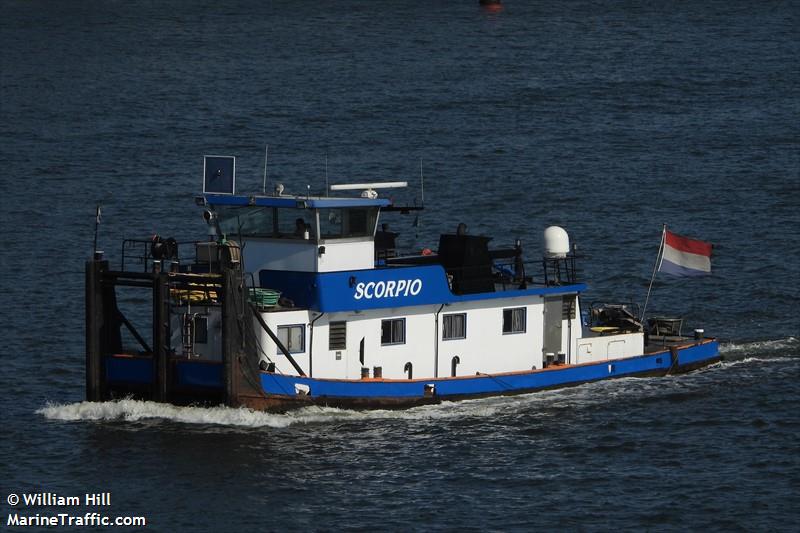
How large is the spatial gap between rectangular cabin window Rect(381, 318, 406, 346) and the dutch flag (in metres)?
10.0

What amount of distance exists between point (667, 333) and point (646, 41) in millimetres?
85971

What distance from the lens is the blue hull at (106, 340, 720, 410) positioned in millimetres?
42250

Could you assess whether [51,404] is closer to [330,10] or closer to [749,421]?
[749,421]

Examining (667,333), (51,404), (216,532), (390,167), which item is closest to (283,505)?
(216,532)

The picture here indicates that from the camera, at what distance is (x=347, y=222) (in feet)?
146

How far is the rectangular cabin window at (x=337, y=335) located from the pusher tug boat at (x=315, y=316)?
0.17ft

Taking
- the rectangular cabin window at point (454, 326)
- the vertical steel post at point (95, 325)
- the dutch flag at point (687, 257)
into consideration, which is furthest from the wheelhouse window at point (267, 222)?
the dutch flag at point (687, 257)

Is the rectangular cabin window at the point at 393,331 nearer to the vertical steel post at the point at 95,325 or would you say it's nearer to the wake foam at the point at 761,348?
the vertical steel post at the point at 95,325

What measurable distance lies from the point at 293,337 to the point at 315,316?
765 millimetres

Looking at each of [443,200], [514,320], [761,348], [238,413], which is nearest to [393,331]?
[514,320]

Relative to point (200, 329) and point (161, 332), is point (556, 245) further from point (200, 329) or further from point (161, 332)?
point (161, 332)

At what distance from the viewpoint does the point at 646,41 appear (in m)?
135

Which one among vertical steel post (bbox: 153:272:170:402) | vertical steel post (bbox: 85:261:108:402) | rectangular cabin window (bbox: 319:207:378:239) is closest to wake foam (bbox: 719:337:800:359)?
rectangular cabin window (bbox: 319:207:378:239)

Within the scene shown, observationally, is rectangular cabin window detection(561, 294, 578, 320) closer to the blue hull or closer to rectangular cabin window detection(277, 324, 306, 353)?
Answer: the blue hull
